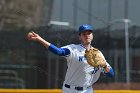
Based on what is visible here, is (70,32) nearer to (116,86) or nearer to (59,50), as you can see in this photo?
(116,86)

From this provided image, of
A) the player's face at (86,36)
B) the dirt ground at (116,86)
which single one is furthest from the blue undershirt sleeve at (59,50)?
the dirt ground at (116,86)

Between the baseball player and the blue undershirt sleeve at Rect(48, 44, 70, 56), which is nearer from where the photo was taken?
the blue undershirt sleeve at Rect(48, 44, 70, 56)

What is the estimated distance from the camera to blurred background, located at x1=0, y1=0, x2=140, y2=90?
631 inches

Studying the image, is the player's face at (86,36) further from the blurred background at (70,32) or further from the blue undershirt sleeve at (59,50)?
the blurred background at (70,32)

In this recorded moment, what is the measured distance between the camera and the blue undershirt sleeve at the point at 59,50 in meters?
5.75

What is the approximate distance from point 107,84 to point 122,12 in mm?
6227

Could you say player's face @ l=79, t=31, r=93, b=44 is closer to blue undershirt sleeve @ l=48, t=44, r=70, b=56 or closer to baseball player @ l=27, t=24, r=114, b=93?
baseball player @ l=27, t=24, r=114, b=93

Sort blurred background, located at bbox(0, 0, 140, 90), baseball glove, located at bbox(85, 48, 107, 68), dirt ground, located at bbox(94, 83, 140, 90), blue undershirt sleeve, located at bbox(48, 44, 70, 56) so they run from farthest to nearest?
blurred background, located at bbox(0, 0, 140, 90)
dirt ground, located at bbox(94, 83, 140, 90)
baseball glove, located at bbox(85, 48, 107, 68)
blue undershirt sleeve, located at bbox(48, 44, 70, 56)

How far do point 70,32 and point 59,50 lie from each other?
873 centimetres

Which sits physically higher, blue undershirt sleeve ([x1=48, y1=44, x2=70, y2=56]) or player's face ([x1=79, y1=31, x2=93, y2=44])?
player's face ([x1=79, y1=31, x2=93, y2=44])

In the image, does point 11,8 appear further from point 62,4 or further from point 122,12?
point 122,12

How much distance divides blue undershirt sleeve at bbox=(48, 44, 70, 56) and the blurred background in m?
8.56

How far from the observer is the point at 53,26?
14.0 meters

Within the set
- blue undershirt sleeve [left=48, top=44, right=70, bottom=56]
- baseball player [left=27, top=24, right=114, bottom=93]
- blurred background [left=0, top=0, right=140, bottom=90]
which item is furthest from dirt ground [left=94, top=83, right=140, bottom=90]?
blue undershirt sleeve [left=48, top=44, right=70, bottom=56]
